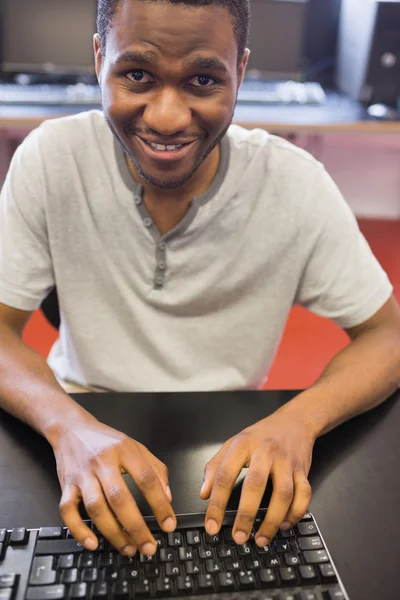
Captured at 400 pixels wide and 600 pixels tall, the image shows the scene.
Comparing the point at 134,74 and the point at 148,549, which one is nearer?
the point at 148,549

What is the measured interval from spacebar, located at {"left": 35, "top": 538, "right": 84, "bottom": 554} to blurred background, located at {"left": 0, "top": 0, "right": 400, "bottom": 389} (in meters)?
1.40

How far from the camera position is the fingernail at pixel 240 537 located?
0.59 m

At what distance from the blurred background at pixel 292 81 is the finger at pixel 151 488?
1329 mm

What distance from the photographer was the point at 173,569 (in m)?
0.56

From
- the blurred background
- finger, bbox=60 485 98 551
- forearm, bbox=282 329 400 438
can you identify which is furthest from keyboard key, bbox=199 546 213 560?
the blurred background

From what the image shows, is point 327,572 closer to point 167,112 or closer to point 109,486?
point 109,486

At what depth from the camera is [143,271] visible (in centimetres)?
101

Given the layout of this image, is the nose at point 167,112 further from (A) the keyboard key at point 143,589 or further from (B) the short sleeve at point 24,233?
(A) the keyboard key at point 143,589

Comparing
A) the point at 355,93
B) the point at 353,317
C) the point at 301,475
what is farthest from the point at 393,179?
the point at 301,475

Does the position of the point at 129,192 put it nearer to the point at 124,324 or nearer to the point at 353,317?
the point at 124,324

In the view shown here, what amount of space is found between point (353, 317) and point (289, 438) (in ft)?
1.09

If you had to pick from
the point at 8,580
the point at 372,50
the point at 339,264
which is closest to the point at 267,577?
the point at 8,580

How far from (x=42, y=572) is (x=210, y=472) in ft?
0.66

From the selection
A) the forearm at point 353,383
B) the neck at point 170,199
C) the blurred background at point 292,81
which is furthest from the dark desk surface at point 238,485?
the blurred background at point 292,81
